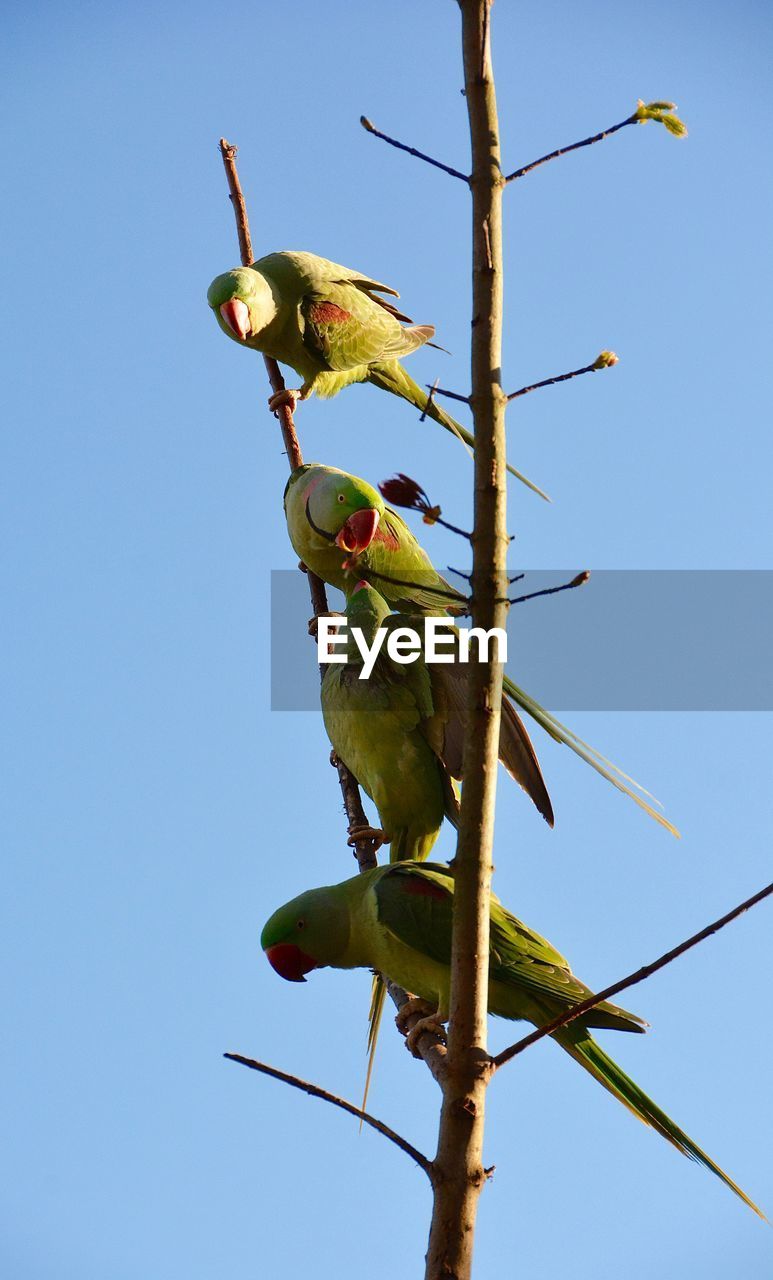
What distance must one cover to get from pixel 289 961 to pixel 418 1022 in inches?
22.5

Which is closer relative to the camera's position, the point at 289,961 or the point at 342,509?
the point at 289,961

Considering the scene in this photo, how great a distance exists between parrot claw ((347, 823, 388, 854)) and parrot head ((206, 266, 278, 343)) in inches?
103

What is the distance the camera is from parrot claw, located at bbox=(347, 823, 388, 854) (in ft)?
13.9

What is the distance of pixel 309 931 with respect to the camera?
12.2 feet

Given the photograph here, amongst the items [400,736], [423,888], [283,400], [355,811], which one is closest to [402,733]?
[400,736]

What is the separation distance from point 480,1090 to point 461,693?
2045 millimetres

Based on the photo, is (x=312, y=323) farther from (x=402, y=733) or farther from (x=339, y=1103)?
(x=339, y=1103)

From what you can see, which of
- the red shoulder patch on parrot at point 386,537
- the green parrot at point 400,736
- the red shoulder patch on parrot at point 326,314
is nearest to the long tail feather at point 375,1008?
the green parrot at point 400,736

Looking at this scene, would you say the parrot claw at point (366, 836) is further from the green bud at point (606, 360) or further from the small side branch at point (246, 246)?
the green bud at point (606, 360)

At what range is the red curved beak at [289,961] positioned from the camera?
148 inches

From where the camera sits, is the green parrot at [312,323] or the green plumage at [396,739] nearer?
the green plumage at [396,739]

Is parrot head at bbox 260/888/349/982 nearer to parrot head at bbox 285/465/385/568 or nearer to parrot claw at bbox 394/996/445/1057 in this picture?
parrot claw at bbox 394/996/445/1057

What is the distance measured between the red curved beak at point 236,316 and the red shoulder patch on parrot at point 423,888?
3132 mm

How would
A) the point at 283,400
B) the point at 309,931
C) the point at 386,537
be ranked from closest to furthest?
the point at 309,931, the point at 386,537, the point at 283,400
